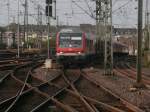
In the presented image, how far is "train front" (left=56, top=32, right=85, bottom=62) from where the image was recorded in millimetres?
34906

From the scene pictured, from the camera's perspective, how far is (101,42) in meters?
48.9

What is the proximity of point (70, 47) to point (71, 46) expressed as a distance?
11 cm

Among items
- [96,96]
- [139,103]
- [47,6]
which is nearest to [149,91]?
[96,96]

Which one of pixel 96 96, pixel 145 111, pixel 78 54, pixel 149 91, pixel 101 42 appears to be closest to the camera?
pixel 145 111

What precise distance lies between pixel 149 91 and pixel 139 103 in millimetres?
4143

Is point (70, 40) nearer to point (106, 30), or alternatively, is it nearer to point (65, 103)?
point (106, 30)

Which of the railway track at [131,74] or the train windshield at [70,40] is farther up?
the train windshield at [70,40]

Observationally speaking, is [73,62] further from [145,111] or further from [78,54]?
[145,111]

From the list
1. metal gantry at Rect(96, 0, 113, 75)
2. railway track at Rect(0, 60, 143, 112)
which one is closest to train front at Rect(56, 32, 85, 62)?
metal gantry at Rect(96, 0, 113, 75)

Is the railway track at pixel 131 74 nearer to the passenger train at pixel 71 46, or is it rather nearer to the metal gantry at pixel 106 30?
the metal gantry at pixel 106 30

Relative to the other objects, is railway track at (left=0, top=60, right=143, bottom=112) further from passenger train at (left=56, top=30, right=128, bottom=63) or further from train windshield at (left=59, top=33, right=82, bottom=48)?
train windshield at (left=59, top=33, right=82, bottom=48)

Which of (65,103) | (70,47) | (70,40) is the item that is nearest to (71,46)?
(70,47)

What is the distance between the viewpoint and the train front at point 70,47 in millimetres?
34906

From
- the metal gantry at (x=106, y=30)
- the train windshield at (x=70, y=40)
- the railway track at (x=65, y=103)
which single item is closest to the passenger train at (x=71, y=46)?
the train windshield at (x=70, y=40)
